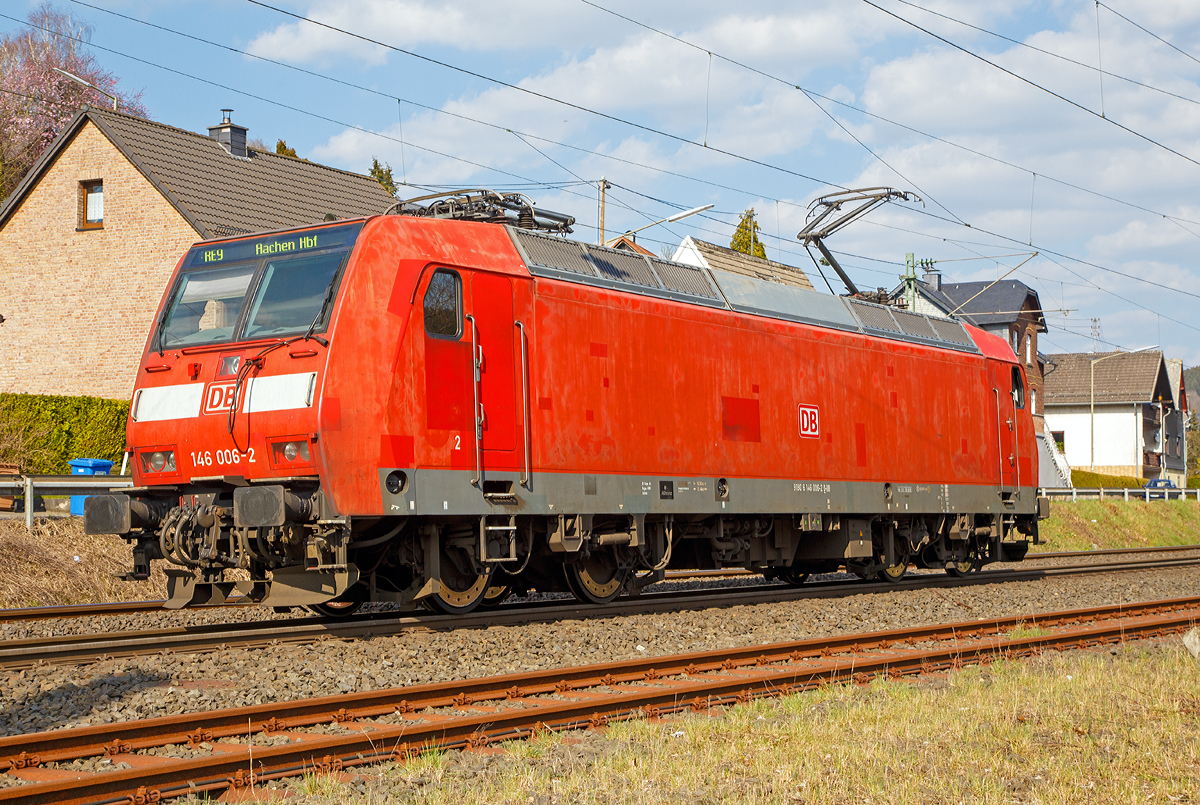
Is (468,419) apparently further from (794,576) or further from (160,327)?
(794,576)

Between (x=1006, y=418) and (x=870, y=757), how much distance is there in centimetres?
1355

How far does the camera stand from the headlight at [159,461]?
10.5 meters

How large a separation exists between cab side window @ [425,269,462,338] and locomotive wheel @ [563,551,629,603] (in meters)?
3.25

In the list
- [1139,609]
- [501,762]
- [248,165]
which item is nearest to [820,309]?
[1139,609]

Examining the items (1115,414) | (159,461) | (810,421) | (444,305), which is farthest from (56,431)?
(1115,414)

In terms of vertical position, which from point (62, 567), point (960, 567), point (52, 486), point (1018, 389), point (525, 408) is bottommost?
point (960, 567)

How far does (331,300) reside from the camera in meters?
9.97

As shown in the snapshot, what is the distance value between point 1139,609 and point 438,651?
29.9 feet

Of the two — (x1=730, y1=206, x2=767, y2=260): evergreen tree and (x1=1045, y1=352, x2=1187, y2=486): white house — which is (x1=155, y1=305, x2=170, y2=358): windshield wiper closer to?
(x1=730, y1=206, x2=767, y2=260): evergreen tree

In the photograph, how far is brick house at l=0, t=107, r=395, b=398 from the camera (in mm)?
26266

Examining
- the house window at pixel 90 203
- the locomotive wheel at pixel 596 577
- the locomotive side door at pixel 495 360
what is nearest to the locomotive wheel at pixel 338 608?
the locomotive wheel at pixel 596 577

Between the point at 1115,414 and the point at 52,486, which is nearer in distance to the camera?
the point at 52,486

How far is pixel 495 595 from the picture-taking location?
12664 millimetres

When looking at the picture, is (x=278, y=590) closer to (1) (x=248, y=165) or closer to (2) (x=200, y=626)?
(2) (x=200, y=626)
